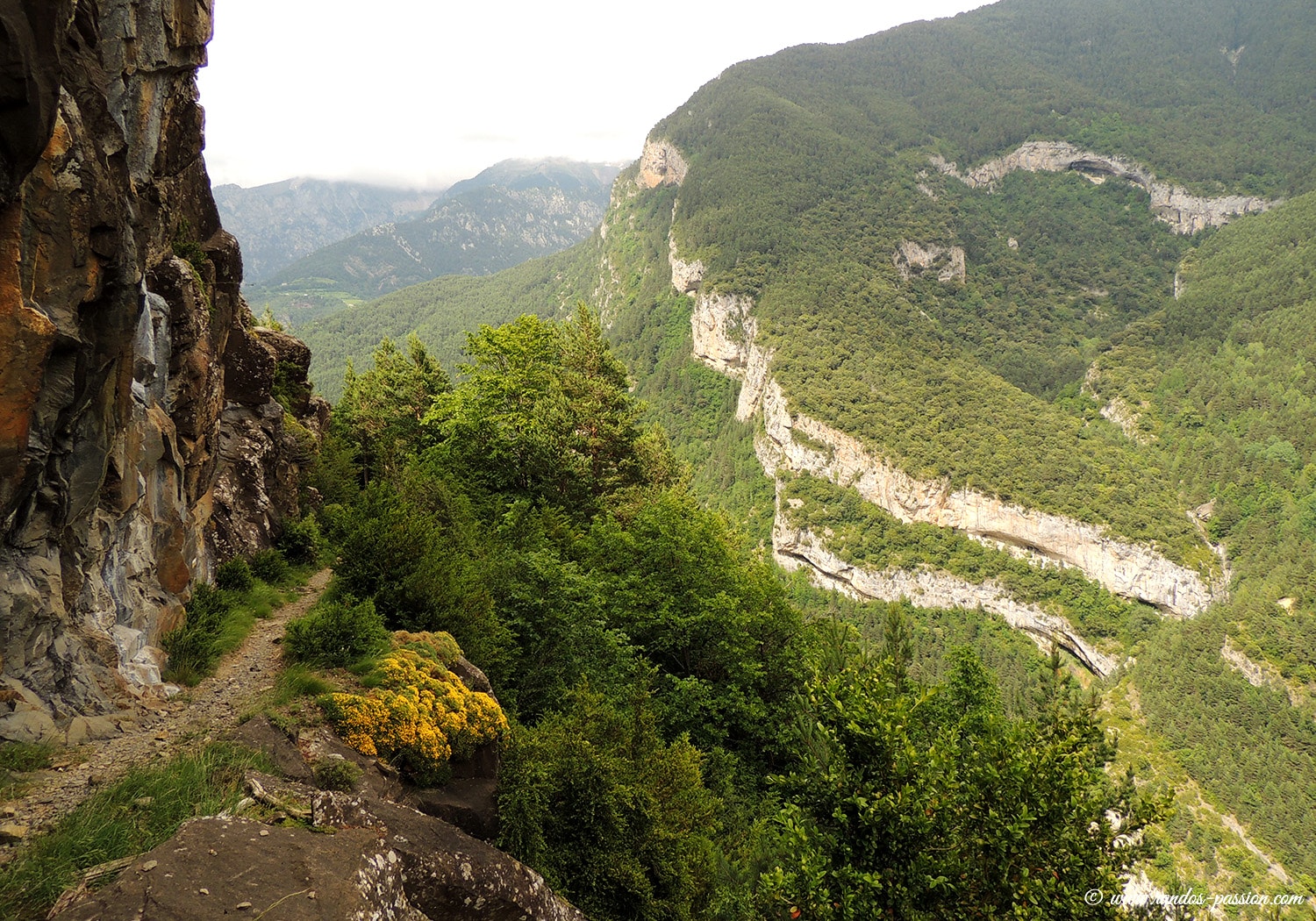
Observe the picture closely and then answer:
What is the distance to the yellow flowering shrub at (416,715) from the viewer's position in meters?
7.38

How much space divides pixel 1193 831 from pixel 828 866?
87773mm

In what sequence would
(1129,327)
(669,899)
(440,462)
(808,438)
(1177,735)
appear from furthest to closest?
(1129,327), (808,438), (1177,735), (440,462), (669,899)

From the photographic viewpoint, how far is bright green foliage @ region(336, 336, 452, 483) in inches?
949

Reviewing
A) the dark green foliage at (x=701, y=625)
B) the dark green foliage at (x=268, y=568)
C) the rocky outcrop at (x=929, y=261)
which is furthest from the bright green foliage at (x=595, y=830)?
the rocky outcrop at (x=929, y=261)

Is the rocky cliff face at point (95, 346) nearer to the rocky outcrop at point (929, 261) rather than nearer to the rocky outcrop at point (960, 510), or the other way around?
the rocky outcrop at point (960, 510)

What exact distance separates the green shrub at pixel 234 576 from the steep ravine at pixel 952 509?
10443 centimetres

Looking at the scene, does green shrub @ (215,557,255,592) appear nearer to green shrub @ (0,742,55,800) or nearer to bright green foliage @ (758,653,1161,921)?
green shrub @ (0,742,55,800)

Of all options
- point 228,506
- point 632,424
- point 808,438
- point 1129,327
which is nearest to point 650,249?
point 808,438

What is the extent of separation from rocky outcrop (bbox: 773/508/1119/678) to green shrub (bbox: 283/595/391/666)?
343 feet

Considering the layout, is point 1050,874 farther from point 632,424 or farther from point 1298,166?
point 1298,166

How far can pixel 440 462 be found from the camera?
2048cm

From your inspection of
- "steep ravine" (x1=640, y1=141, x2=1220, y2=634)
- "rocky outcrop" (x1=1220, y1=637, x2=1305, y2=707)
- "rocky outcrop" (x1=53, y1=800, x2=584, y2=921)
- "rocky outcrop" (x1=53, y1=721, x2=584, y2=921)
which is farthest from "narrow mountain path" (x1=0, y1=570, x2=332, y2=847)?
"rocky outcrop" (x1=1220, y1=637, x2=1305, y2=707)

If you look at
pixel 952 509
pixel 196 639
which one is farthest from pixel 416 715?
pixel 952 509

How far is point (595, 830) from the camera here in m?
7.87
